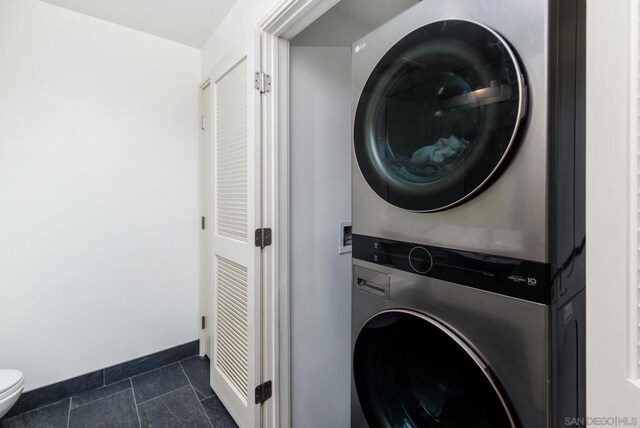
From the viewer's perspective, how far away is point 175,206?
2213 mm

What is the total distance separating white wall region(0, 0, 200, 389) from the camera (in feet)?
5.51

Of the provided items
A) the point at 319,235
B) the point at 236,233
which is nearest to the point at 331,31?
the point at 319,235

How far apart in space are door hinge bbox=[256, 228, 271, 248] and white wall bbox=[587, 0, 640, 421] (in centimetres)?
117

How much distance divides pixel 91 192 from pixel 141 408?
1.40m

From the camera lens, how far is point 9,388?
1.42m

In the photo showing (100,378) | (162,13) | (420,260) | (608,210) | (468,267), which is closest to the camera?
(608,210)

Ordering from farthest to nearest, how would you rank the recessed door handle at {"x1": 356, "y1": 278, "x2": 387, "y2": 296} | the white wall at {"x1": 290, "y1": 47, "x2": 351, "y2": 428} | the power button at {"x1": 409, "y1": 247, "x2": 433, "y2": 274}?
the white wall at {"x1": 290, "y1": 47, "x2": 351, "y2": 428}
the recessed door handle at {"x1": 356, "y1": 278, "x2": 387, "y2": 296}
the power button at {"x1": 409, "y1": 247, "x2": 433, "y2": 274}

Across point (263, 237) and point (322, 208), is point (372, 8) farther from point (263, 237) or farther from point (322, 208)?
point (263, 237)

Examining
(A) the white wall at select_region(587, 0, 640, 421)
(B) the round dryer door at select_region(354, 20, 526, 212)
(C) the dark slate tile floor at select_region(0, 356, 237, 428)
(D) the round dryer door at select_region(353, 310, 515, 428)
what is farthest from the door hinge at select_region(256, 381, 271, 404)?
(A) the white wall at select_region(587, 0, 640, 421)

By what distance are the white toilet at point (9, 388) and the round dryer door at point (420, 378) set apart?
68.5 inches

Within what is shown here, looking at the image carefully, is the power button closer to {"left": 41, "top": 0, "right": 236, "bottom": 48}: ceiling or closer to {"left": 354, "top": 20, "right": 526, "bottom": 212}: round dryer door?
{"left": 354, "top": 20, "right": 526, "bottom": 212}: round dryer door

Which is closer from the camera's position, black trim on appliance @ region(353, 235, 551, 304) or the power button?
black trim on appliance @ region(353, 235, 551, 304)

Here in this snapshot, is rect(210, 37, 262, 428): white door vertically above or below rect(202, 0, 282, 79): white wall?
below

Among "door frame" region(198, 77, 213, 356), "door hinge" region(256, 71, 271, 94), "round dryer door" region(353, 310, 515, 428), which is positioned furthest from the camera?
"door frame" region(198, 77, 213, 356)
